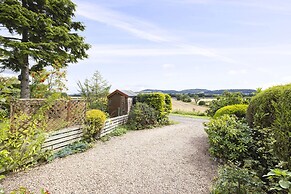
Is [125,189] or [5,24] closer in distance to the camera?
[125,189]

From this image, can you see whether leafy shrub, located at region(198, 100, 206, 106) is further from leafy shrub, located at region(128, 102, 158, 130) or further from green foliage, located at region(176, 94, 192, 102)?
leafy shrub, located at region(128, 102, 158, 130)

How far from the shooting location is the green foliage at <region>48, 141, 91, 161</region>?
5.04 meters

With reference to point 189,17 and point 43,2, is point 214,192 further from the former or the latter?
point 43,2

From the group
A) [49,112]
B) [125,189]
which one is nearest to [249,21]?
[125,189]

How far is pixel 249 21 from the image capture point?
20.8ft

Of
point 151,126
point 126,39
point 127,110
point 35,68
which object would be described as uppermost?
point 126,39

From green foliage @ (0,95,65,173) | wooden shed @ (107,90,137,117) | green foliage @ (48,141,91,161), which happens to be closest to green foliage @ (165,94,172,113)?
wooden shed @ (107,90,137,117)

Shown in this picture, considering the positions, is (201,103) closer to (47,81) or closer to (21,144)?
(47,81)

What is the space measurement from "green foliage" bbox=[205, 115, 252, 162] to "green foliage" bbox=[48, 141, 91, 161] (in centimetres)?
351

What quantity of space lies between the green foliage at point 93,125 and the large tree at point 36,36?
12.2 feet

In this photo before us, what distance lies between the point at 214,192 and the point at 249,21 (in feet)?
18.1

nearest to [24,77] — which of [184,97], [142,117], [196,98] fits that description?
[142,117]

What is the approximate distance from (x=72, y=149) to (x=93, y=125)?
1231 millimetres

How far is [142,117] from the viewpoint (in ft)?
33.3
